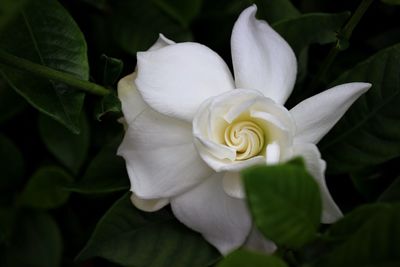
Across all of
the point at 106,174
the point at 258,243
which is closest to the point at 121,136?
the point at 106,174

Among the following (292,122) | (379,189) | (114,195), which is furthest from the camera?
(114,195)

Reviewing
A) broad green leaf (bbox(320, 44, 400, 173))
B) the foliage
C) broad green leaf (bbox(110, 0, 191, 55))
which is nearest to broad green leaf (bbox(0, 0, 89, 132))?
the foliage

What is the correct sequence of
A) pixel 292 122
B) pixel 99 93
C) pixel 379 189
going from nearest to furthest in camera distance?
1. pixel 292 122
2. pixel 99 93
3. pixel 379 189

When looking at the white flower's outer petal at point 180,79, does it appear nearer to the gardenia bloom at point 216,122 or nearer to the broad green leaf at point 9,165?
the gardenia bloom at point 216,122

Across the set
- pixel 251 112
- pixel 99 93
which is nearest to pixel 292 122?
pixel 251 112

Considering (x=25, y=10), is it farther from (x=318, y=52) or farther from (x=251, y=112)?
(x=318, y=52)

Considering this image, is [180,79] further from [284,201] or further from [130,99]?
[284,201]
